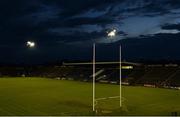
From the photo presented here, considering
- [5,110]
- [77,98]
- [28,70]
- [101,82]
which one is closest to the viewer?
[5,110]

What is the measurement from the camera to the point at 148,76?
124ft

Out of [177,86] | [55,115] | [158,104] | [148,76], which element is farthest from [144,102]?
[148,76]

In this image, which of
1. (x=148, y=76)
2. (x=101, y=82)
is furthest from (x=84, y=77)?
(x=148, y=76)

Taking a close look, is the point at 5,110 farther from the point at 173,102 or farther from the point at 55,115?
the point at 173,102

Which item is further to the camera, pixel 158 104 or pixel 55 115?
pixel 158 104

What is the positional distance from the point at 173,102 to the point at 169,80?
11.4 metres

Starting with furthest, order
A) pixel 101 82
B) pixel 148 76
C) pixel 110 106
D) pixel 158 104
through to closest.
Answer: pixel 101 82 → pixel 148 76 → pixel 158 104 → pixel 110 106

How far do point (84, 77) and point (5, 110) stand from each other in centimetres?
2658

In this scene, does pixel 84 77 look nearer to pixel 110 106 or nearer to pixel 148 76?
pixel 148 76

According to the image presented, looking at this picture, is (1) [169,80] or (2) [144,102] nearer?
(2) [144,102]

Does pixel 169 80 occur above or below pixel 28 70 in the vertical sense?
below

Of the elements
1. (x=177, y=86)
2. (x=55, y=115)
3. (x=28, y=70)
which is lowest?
(x=55, y=115)

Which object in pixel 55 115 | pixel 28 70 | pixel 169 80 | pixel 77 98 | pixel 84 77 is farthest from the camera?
pixel 28 70

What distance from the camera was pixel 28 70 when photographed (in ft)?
208
